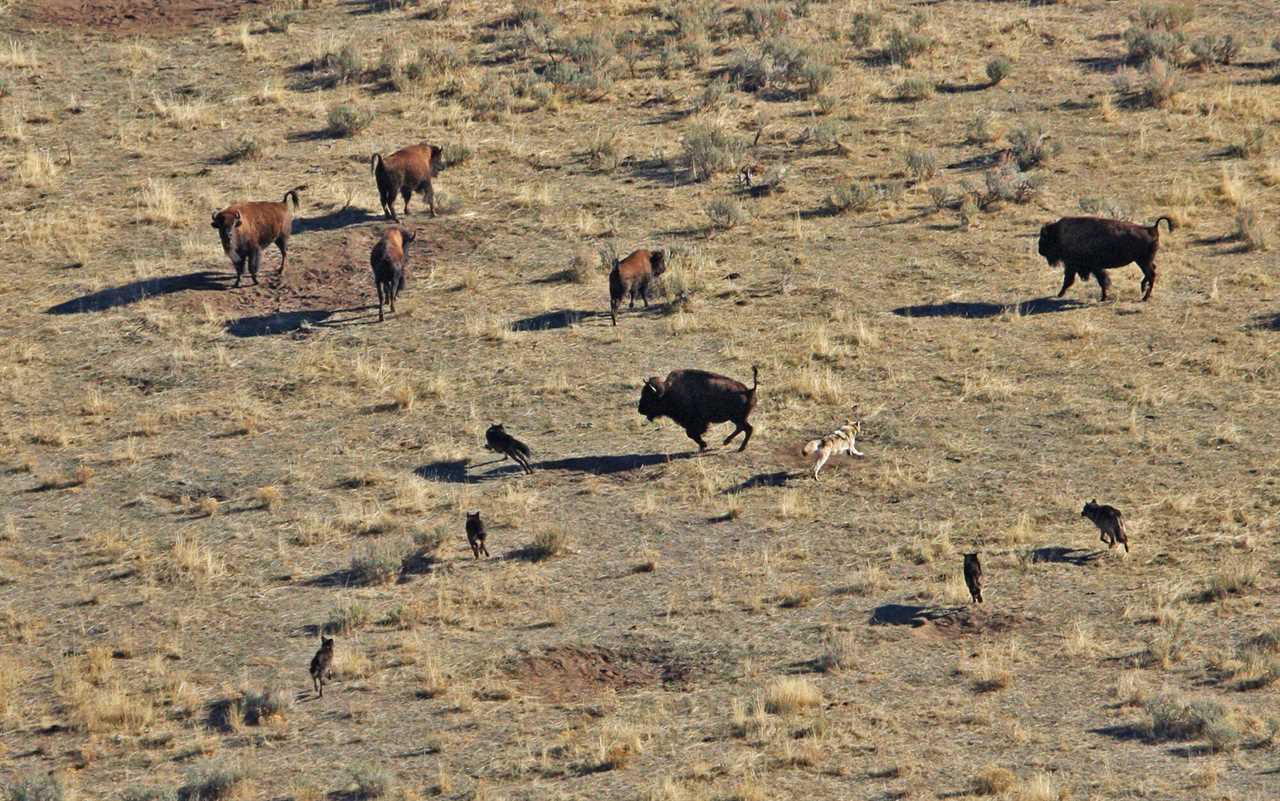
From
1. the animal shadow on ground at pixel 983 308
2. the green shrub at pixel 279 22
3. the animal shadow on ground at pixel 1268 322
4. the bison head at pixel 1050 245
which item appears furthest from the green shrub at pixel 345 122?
the animal shadow on ground at pixel 1268 322

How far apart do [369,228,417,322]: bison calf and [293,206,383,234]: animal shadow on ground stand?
9.52ft

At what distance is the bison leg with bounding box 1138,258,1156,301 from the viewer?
27.5 metres

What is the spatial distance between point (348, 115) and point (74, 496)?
13623 millimetres

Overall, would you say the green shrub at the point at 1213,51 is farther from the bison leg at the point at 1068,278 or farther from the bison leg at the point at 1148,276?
the bison leg at the point at 1068,278

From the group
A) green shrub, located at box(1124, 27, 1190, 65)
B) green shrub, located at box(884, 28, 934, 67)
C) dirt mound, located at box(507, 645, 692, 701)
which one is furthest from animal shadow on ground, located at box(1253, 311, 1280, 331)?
green shrub, located at box(884, 28, 934, 67)

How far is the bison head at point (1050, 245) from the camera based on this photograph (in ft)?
91.7

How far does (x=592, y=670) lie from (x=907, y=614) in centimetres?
331

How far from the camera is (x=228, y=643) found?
19078 millimetres

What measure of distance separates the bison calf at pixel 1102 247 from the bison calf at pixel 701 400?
6.98 m

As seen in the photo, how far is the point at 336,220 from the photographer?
3122 centimetres

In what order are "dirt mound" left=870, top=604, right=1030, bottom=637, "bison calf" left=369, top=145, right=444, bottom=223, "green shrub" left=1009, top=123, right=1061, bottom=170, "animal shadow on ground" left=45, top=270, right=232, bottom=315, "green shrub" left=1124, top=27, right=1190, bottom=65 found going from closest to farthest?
"dirt mound" left=870, top=604, right=1030, bottom=637, "animal shadow on ground" left=45, top=270, right=232, bottom=315, "bison calf" left=369, top=145, right=444, bottom=223, "green shrub" left=1009, top=123, right=1061, bottom=170, "green shrub" left=1124, top=27, right=1190, bottom=65

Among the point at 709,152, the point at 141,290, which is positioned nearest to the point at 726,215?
the point at 709,152

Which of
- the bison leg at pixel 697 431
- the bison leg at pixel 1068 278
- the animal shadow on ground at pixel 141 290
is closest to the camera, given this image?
the bison leg at pixel 697 431

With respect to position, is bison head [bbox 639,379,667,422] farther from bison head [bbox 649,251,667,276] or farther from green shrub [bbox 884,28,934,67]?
green shrub [bbox 884,28,934,67]
